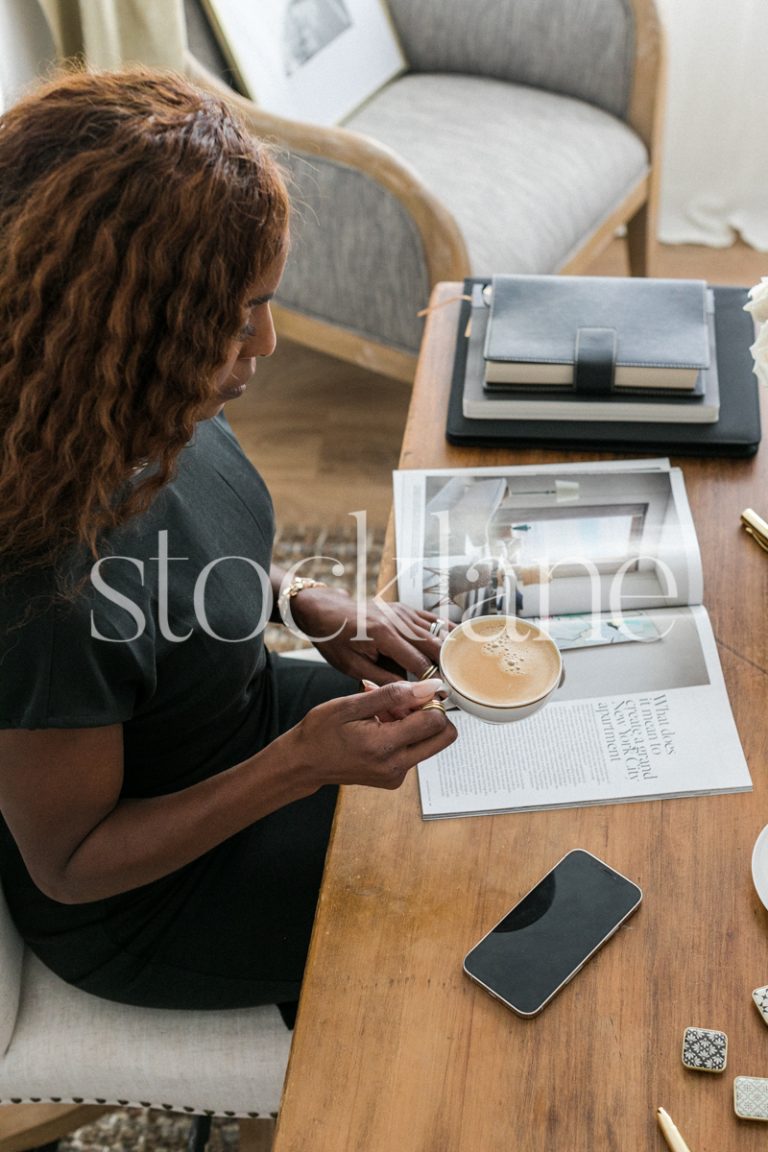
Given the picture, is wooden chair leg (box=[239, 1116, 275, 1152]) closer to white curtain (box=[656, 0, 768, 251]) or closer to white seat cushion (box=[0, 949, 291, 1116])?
white seat cushion (box=[0, 949, 291, 1116])

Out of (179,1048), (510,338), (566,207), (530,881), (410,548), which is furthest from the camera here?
(566,207)

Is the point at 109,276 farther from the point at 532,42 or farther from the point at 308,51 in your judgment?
the point at 532,42

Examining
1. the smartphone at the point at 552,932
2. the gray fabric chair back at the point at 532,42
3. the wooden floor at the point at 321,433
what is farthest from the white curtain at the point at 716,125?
the smartphone at the point at 552,932

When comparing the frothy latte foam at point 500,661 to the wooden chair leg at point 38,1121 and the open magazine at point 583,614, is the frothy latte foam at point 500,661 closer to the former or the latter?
the open magazine at point 583,614

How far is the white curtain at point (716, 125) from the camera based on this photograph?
2809mm

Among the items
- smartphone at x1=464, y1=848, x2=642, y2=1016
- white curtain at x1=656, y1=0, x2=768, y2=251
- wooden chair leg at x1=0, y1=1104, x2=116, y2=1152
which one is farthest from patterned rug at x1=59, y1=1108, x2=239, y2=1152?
white curtain at x1=656, y1=0, x2=768, y2=251

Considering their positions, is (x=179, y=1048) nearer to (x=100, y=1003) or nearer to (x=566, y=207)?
(x=100, y=1003)

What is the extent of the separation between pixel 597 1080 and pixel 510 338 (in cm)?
78

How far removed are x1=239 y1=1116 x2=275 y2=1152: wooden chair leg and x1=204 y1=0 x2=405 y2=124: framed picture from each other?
5.74ft

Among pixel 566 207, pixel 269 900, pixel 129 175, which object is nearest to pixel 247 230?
pixel 129 175

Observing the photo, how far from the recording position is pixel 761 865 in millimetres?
845

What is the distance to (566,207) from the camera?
2174mm

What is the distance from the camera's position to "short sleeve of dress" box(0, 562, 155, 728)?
82 centimetres

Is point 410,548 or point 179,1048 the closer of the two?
point 179,1048
